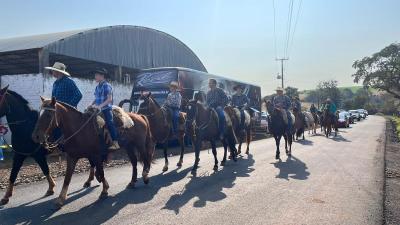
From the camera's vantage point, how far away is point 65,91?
7.45 meters

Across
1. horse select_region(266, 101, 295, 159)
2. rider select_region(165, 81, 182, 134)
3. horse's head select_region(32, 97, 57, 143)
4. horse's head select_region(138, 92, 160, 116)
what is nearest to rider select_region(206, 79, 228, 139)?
rider select_region(165, 81, 182, 134)

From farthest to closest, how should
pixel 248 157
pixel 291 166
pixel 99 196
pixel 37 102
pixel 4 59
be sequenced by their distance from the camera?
pixel 4 59, pixel 37 102, pixel 248 157, pixel 291 166, pixel 99 196

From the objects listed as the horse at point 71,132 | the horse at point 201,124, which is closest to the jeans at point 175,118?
the horse at point 201,124

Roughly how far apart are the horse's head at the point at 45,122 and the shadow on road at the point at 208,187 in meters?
2.56

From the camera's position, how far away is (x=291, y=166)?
11367 millimetres

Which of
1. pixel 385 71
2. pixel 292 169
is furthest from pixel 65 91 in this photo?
pixel 385 71

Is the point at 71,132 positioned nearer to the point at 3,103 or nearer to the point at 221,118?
the point at 3,103

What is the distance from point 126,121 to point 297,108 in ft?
43.1

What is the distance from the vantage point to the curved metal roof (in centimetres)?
2323

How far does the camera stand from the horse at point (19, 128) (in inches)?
284

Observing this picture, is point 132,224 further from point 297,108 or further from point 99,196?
point 297,108

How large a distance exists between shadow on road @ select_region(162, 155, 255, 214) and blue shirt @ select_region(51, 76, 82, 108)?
2.96 metres

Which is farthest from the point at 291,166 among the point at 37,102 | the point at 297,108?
the point at 37,102

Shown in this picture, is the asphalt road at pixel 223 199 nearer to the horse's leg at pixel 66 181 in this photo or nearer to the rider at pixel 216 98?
the horse's leg at pixel 66 181
